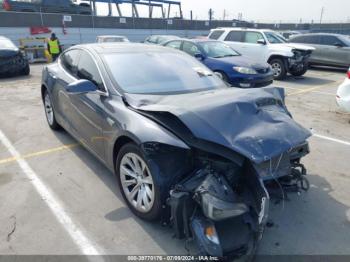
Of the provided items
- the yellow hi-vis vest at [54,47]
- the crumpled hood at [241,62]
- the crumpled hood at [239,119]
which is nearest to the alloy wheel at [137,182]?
the crumpled hood at [239,119]

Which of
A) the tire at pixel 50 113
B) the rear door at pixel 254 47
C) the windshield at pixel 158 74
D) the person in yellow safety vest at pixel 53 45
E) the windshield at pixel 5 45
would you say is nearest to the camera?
the windshield at pixel 158 74

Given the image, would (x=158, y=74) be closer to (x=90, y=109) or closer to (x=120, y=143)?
(x=90, y=109)

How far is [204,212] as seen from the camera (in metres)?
2.39

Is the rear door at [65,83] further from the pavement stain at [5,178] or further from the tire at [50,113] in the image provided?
the pavement stain at [5,178]

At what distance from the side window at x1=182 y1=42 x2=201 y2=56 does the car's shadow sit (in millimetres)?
6785

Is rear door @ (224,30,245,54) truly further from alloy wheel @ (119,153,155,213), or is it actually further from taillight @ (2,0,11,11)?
taillight @ (2,0,11,11)

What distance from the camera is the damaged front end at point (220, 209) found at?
2.37 meters

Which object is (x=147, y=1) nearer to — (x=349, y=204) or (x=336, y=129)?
(x=336, y=129)

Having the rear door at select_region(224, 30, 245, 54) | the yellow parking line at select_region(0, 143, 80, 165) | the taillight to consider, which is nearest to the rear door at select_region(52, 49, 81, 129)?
the yellow parking line at select_region(0, 143, 80, 165)

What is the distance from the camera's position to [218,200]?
2379 mm

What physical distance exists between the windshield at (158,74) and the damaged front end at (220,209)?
4.49 feet

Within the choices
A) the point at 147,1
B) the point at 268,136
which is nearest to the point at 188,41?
the point at 268,136

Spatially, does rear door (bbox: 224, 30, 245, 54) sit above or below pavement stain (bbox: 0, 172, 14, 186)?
above

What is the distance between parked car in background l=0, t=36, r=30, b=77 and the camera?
11.1 meters
